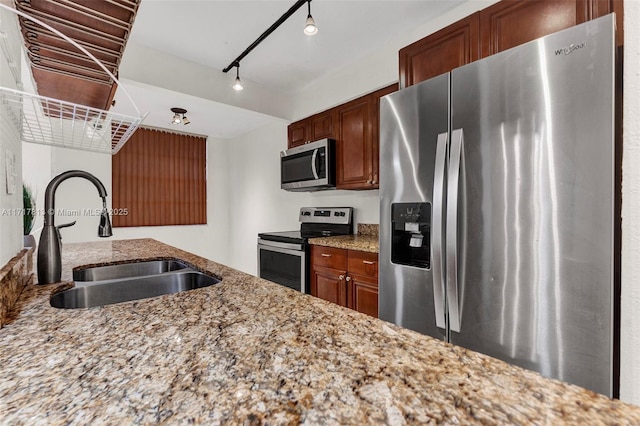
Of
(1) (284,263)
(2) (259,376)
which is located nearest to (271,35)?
(1) (284,263)

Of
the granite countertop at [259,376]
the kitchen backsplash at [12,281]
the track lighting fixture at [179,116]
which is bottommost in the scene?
the granite countertop at [259,376]

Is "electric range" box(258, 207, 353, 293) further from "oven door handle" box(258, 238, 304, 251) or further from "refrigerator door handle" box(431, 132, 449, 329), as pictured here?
"refrigerator door handle" box(431, 132, 449, 329)

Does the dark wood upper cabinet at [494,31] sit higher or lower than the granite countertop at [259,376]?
higher

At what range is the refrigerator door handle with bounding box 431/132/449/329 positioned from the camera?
1441 millimetres

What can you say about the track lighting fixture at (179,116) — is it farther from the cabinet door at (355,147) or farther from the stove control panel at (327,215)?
the cabinet door at (355,147)

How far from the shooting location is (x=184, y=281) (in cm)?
133

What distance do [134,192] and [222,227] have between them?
1338mm

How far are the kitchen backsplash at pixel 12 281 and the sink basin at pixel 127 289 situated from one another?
116mm

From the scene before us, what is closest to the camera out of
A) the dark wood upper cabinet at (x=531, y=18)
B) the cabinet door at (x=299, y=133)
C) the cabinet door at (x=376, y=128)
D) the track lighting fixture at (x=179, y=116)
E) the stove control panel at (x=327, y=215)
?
the dark wood upper cabinet at (x=531, y=18)

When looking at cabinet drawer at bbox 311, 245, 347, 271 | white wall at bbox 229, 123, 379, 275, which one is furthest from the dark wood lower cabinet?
white wall at bbox 229, 123, 379, 275

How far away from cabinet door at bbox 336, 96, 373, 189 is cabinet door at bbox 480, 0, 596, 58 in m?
1.09

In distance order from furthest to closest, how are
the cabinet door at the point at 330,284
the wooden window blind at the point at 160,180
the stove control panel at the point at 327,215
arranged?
the wooden window blind at the point at 160,180 → the stove control panel at the point at 327,215 → the cabinet door at the point at 330,284

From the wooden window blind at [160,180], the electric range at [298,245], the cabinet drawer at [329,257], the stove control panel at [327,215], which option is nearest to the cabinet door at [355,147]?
the stove control panel at [327,215]

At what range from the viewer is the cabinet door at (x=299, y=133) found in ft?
10.4
